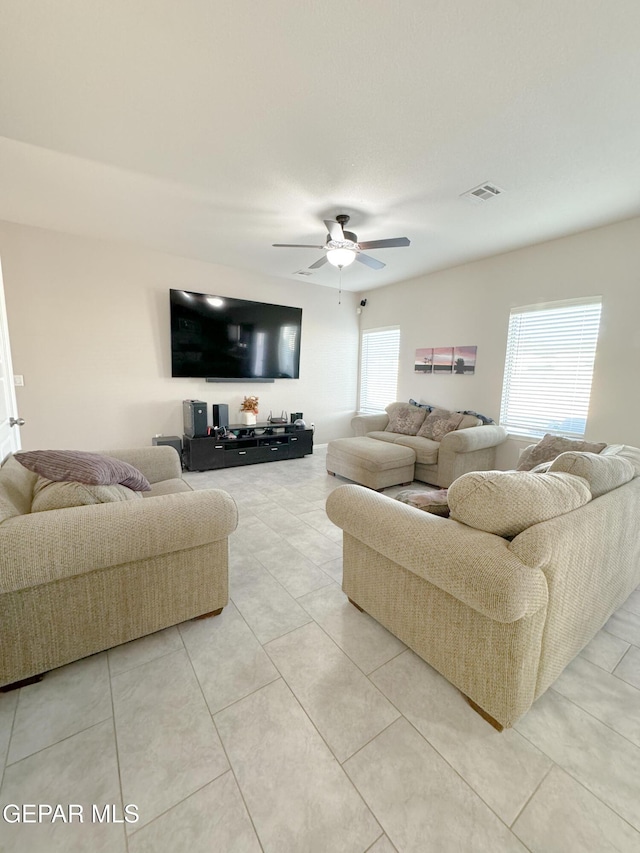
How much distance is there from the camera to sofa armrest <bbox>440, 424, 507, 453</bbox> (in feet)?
11.6

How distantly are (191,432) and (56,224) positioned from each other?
7.94 ft

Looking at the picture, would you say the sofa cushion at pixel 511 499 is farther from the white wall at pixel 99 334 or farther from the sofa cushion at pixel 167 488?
the white wall at pixel 99 334

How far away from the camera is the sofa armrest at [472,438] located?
3525 millimetres

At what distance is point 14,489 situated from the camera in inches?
61.5

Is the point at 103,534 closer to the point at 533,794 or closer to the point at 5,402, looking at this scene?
the point at 5,402

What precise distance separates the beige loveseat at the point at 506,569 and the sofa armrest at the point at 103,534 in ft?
2.30

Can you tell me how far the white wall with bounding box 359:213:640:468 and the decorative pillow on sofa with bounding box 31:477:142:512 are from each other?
13.1 ft

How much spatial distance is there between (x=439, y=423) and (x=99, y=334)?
403 cm

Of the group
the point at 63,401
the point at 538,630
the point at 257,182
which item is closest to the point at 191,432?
the point at 63,401

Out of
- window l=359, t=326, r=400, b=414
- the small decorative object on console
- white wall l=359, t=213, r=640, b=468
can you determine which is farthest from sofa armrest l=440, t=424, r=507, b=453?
the small decorative object on console

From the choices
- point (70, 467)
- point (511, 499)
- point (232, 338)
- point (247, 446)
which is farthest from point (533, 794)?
point (232, 338)

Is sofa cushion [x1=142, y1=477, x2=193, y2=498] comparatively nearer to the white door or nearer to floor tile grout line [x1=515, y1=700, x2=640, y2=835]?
the white door

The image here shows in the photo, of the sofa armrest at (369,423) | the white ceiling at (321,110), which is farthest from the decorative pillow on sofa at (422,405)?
the white ceiling at (321,110)

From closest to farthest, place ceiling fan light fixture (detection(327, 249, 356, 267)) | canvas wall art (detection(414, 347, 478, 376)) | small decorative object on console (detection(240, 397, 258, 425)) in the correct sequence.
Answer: ceiling fan light fixture (detection(327, 249, 356, 267)) → canvas wall art (detection(414, 347, 478, 376)) → small decorative object on console (detection(240, 397, 258, 425))
